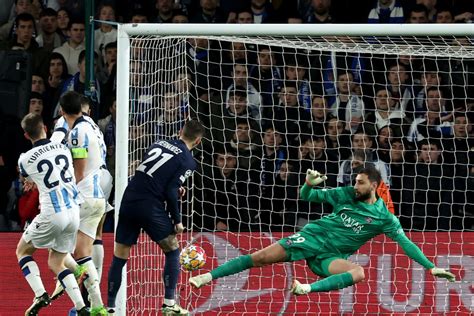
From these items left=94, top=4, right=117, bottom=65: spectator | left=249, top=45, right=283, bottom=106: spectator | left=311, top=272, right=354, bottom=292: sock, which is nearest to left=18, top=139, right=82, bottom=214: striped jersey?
left=311, top=272, right=354, bottom=292: sock

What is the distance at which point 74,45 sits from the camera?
15352mm

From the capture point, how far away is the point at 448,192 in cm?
1397

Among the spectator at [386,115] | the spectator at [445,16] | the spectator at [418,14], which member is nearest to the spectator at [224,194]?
the spectator at [386,115]

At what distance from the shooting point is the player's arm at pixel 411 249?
12.2 metres

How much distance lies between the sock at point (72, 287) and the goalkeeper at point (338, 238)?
39.2 inches

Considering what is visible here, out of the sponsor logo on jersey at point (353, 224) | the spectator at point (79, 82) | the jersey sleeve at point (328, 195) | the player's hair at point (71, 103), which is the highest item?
the spectator at point (79, 82)

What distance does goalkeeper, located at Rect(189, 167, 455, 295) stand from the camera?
12289mm

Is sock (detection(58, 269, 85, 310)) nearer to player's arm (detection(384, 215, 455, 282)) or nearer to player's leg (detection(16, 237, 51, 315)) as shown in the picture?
player's leg (detection(16, 237, 51, 315))

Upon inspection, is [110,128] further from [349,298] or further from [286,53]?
[349,298]

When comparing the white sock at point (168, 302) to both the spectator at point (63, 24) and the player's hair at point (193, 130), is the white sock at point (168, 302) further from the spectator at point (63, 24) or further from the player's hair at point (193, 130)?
the spectator at point (63, 24)

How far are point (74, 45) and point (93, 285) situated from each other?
12.7 ft

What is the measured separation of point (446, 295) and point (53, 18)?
5425 millimetres

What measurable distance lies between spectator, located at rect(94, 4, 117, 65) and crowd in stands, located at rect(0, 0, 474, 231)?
0.05ft

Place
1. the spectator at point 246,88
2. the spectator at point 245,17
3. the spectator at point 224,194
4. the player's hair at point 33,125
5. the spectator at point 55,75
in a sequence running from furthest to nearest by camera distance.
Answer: the spectator at point 245,17 < the spectator at point 55,75 < the spectator at point 246,88 < the spectator at point 224,194 < the player's hair at point 33,125
